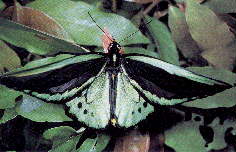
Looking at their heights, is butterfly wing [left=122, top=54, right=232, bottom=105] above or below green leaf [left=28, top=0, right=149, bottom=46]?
below

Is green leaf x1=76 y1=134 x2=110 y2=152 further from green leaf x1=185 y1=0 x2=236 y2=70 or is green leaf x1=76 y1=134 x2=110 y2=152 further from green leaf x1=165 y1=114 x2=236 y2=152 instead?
green leaf x1=185 y1=0 x2=236 y2=70

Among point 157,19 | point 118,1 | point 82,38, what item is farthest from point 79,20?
point 157,19

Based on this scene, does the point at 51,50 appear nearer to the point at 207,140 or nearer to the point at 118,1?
the point at 118,1

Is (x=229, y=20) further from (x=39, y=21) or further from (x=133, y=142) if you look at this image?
(x=39, y=21)

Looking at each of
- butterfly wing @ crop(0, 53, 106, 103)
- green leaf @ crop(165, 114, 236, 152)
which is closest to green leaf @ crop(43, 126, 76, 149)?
butterfly wing @ crop(0, 53, 106, 103)

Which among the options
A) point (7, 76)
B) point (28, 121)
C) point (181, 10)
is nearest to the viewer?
point (7, 76)

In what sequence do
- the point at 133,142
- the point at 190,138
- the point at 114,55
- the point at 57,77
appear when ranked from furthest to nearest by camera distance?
the point at 190,138 < the point at 133,142 < the point at 114,55 < the point at 57,77

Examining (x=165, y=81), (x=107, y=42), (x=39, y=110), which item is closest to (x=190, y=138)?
(x=165, y=81)
